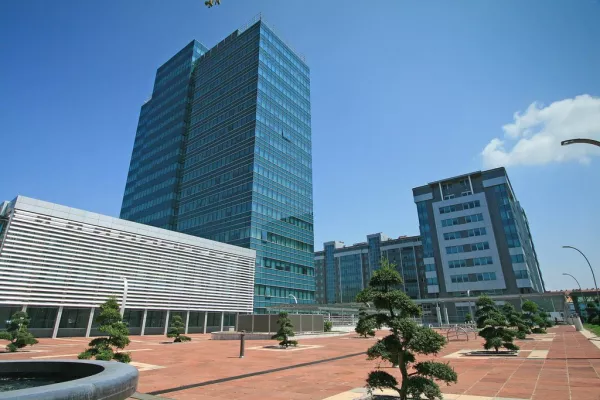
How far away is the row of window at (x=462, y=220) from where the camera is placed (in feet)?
250

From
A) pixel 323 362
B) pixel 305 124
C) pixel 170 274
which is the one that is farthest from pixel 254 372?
pixel 305 124

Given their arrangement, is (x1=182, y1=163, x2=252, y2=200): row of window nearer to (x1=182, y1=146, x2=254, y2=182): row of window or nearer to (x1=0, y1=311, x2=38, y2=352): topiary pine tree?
(x1=182, y1=146, x2=254, y2=182): row of window

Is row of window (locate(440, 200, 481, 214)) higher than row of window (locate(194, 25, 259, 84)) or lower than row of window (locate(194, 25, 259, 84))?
lower

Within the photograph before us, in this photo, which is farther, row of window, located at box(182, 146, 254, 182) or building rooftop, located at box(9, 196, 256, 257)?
row of window, located at box(182, 146, 254, 182)

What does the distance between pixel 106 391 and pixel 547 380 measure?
12632 mm

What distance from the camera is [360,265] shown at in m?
150

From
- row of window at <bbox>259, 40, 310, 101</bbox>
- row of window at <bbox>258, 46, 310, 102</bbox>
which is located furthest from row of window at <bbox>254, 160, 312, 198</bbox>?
row of window at <bbox>259, 40, 310, 101</bbox>

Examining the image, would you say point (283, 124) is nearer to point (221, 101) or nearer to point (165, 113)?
point (221, 101)

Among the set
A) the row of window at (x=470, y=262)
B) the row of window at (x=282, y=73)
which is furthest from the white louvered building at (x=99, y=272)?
the row of window at (x=470, y=262)

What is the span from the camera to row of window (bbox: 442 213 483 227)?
7606cm

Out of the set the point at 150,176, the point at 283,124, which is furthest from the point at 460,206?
the point at 150,176

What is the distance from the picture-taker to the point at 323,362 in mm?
16594

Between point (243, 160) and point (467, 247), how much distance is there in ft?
179

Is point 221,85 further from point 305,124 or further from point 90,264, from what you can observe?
point 90,264
